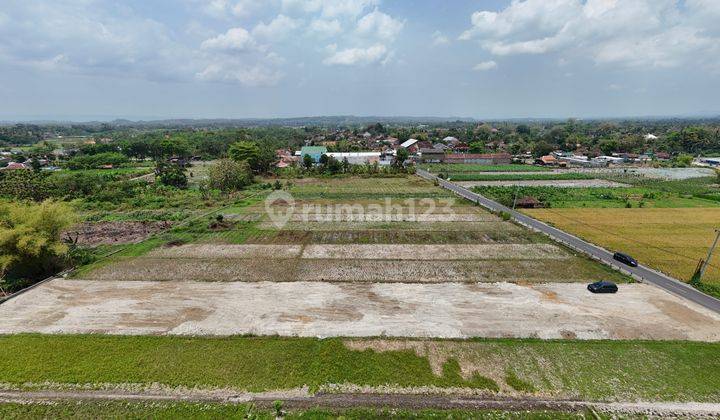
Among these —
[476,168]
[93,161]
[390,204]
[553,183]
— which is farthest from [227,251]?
[93,161]

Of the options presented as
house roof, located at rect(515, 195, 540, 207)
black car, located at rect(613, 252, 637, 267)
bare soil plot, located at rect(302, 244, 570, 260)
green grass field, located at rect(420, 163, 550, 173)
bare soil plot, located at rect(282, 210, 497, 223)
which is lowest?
bare soil plot, located at rect(302, 244, 570, 260)

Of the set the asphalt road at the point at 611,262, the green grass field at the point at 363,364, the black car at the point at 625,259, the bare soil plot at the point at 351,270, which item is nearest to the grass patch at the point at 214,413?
the green grass field at the point at 363,364

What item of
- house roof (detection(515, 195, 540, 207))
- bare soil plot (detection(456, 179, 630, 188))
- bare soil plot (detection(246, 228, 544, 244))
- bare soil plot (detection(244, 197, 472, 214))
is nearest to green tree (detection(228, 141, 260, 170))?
bare soil plot (detection(244, 197, 472, 214))

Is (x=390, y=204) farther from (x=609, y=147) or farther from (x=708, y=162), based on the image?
(x=708, y=162)

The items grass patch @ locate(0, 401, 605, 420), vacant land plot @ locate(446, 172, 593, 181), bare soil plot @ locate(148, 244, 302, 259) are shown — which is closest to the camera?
grass patch @ locate(0, 401, 605, 420)

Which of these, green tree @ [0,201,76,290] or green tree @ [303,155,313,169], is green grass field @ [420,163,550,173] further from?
green tree @ [0,201,76,290]

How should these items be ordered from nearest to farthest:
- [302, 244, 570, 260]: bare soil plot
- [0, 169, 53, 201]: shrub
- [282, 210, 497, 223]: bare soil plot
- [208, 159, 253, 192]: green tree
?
[302, 244, 570, 260]: bare soil plot
[282, 210, 497, 223]: bare soil plot
[0, 169, 53, 201]: shrub
[208, 159, 253, 192]: green tree

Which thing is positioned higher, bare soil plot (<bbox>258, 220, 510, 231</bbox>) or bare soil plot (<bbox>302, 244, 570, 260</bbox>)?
bare soil plot (<bbox>258, 220, 510, 231</bbox>)
